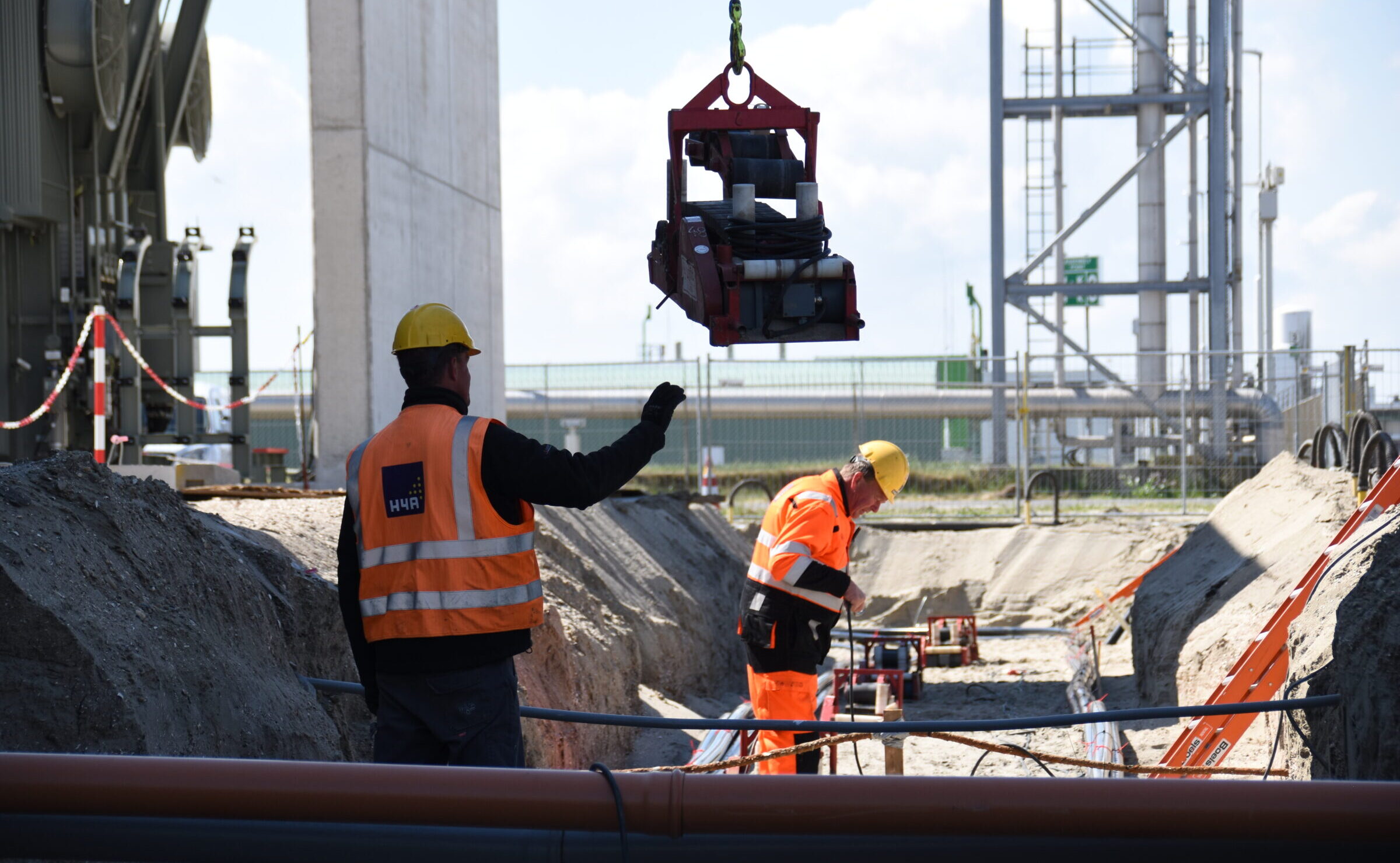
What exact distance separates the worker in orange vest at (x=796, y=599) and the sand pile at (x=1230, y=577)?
→ 108 inches

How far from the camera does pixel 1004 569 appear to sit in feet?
51.2

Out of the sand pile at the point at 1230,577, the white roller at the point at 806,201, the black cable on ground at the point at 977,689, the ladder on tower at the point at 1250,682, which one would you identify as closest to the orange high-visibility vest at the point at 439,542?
the white roller at the point at 806,201

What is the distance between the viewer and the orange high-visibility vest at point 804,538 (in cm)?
620

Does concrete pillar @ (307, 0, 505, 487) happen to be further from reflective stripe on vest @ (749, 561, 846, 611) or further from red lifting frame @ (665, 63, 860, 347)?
red lifting frame @ (665, 63, 860, 347)

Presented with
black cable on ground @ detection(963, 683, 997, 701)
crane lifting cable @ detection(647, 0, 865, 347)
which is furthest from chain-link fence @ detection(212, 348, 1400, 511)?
crane lifting cable @ detection(647, 0, 865, 347)

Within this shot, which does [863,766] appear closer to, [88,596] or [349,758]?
[349,758]

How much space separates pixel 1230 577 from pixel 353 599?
770 centimetres

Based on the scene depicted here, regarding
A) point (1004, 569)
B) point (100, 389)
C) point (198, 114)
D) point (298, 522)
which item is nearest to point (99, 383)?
point (100, 389)

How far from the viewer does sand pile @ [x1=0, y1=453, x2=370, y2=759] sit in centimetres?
362

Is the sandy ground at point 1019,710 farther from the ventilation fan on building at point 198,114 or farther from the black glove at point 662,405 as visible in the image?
the ventilation fan on building at point 198,114

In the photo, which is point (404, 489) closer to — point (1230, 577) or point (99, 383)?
point (1230, 577)

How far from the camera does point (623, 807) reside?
202 cm

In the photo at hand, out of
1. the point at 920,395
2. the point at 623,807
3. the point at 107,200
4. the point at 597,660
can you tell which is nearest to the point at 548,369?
the point at 920,395

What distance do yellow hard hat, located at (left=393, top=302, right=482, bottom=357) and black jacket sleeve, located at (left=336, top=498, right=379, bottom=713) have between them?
1.68ft
